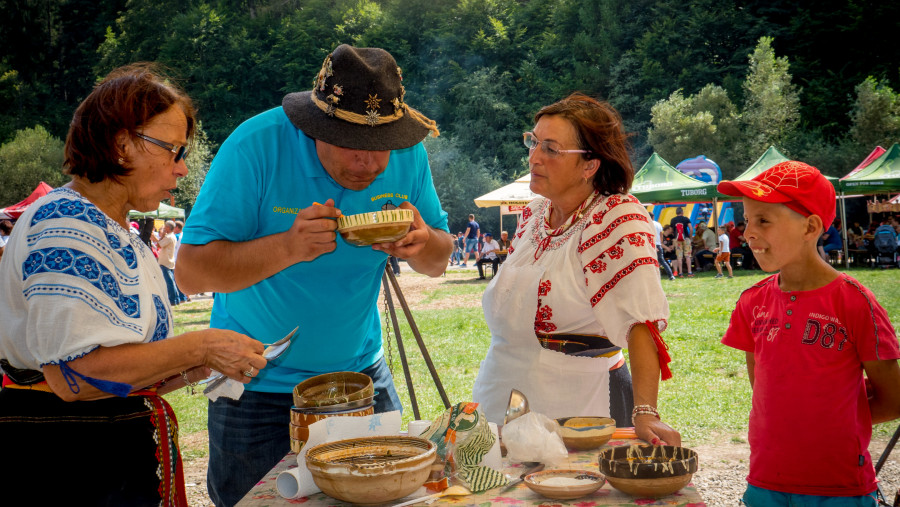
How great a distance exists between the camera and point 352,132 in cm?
201

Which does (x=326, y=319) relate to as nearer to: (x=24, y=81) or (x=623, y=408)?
(x=623, y=408)

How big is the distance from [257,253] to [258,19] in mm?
57667

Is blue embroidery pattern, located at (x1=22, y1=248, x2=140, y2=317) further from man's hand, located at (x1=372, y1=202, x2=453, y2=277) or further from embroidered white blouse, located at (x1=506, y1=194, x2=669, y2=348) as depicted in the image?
embroidered white blouse, located at (x1=506, y1=194, x2=669, y2=348)

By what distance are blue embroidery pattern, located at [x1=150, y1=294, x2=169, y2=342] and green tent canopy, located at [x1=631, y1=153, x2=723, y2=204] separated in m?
16.5

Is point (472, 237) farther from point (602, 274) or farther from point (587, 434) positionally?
point (587, 434)

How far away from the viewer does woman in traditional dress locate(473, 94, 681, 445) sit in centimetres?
204

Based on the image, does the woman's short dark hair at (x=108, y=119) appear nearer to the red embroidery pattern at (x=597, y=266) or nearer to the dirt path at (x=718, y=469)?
the red embroidery pattern at (x=597, y=266)

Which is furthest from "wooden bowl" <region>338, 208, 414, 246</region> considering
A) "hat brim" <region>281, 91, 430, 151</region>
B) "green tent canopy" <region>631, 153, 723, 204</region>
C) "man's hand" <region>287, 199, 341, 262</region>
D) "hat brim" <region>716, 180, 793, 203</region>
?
"green tent canopy" <region>631, 153, 723, 204</region>

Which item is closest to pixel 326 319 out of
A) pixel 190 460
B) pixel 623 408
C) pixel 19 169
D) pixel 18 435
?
pixel 18 435

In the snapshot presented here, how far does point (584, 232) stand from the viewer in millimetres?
2236

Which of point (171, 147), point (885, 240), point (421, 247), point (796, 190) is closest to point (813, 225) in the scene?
point (796, 190)

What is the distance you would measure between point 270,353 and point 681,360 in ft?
22.3

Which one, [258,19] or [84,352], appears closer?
[84,352]

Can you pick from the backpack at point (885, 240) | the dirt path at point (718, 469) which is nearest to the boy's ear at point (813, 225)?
the dirt path at point (718, 469)
